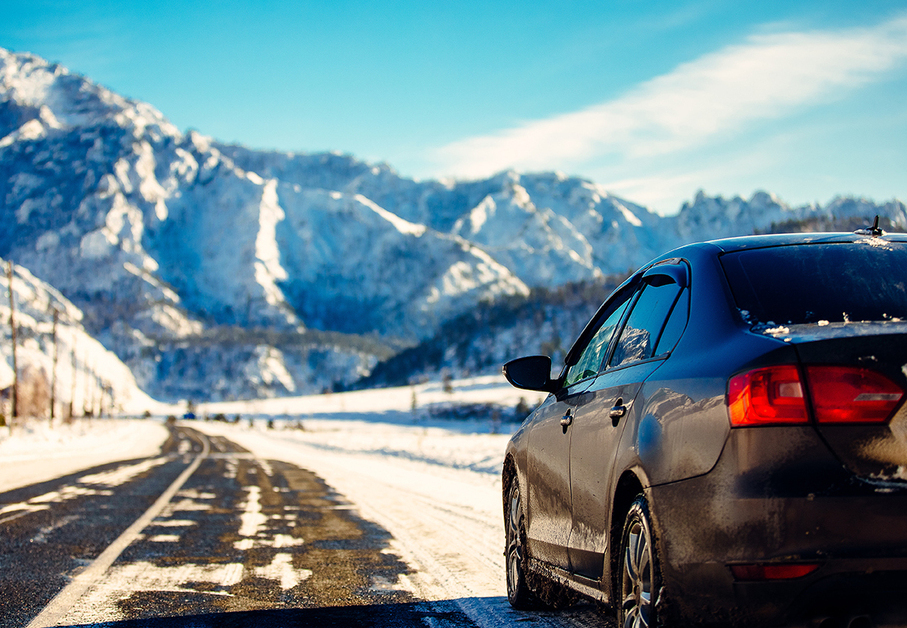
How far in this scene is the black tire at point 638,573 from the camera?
10.3ft

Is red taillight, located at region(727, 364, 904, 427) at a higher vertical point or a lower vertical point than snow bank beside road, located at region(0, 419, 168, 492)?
higher

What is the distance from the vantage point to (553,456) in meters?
4.67

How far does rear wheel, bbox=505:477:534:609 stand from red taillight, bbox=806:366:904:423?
288 cm

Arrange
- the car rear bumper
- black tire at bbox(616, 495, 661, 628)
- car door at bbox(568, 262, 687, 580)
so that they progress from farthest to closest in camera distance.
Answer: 1. car door at bbox(568, 262, 687, 580)
2. black tire at bbox(616, 495, 661, 628)
3. the car rear bumper

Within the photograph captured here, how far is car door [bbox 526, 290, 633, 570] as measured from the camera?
4.41m

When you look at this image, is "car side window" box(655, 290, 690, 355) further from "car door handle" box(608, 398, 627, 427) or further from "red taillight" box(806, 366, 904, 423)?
"red taillight" box(806, 366, 904, 423)

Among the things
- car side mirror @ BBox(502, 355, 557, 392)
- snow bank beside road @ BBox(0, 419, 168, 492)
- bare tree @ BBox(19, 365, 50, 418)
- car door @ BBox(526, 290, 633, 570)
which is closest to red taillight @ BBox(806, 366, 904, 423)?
car door @ BBox(526, 290, 633, 570)

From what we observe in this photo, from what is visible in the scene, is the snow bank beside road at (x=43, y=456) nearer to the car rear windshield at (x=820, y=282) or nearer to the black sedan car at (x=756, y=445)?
the black sedan car at (x=756, y=445)

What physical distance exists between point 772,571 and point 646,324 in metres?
1.50

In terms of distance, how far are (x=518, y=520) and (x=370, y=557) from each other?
267cm

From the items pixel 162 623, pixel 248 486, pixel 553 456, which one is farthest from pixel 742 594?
pixel 248 486

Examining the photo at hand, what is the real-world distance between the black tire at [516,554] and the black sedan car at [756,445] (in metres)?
1.25

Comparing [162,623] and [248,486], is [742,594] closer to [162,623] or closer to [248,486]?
[162,623]

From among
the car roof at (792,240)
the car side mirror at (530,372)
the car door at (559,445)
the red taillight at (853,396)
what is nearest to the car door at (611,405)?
the car door at (559,445)
